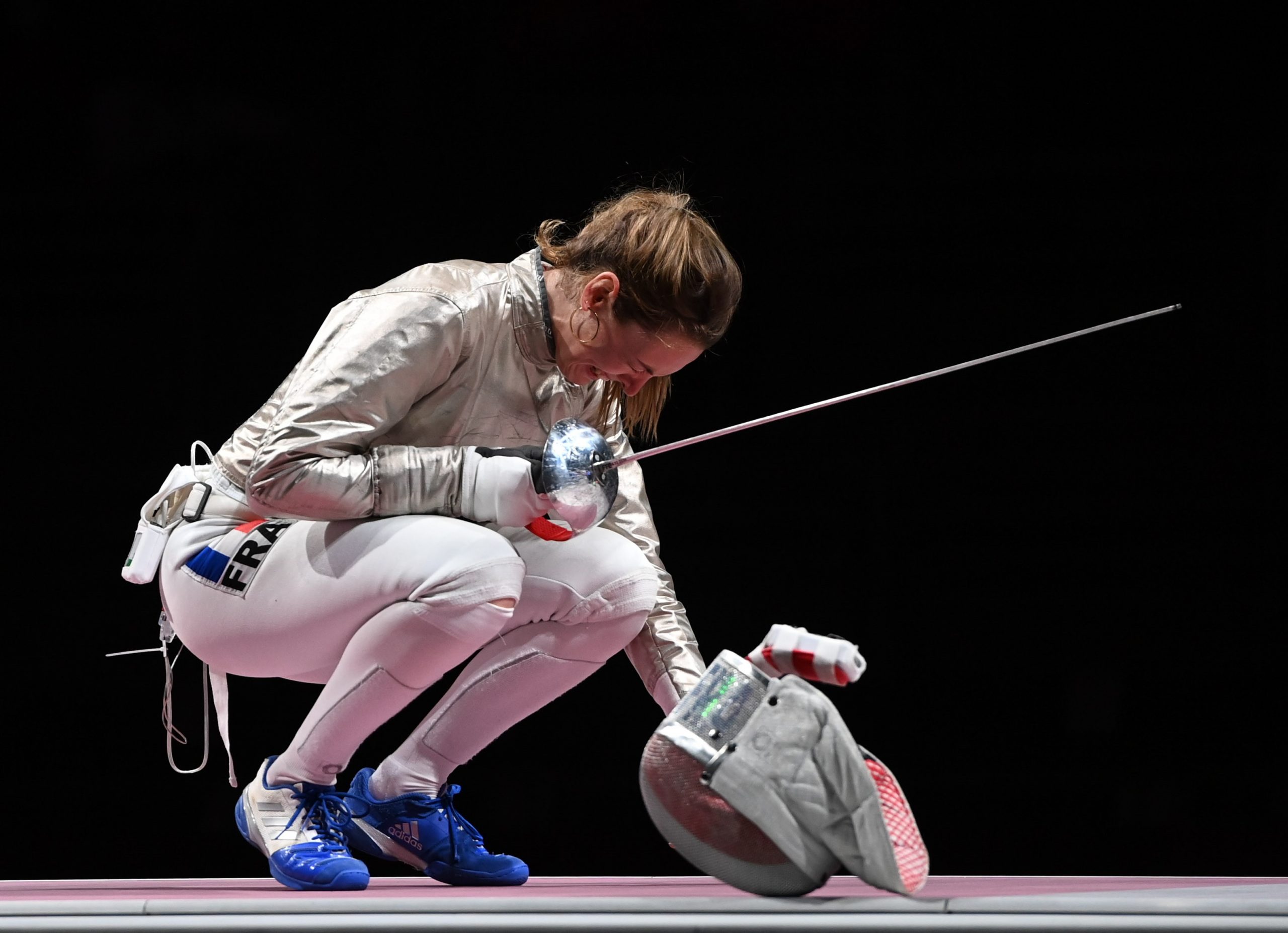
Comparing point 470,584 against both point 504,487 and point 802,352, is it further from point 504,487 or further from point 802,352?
point 802,352

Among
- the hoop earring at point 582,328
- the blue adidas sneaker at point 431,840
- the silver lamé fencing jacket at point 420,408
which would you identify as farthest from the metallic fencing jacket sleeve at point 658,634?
the blue adidas sneaker at point 431,840

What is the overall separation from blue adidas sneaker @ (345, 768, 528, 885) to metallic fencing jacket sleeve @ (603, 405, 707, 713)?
0.85ft

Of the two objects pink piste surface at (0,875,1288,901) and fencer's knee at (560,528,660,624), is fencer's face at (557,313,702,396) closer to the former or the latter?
fencer's knee at (560,528,660,624)

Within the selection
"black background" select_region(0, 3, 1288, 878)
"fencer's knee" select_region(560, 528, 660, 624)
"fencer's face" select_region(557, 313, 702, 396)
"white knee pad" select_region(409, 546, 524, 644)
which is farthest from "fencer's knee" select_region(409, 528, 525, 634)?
"black background" select_region(0, 3, 1288, 878)

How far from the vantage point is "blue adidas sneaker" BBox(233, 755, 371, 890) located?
4.20 feet

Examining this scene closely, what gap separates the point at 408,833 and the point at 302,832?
0.13m

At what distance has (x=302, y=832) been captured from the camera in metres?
1.34

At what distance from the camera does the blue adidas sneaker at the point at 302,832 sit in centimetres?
128

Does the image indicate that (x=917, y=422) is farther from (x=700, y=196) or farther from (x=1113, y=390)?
(x=700, y=196)

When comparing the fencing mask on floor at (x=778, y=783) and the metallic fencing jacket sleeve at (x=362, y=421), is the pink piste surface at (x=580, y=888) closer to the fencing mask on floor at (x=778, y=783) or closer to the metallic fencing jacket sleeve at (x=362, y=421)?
the fencing mask on floor at (x=778, y=783)

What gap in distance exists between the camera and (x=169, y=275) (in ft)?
7.62

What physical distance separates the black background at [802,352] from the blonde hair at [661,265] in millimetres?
916

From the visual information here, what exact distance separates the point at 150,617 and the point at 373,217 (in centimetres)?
82

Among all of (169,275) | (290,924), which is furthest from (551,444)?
(169,275)
